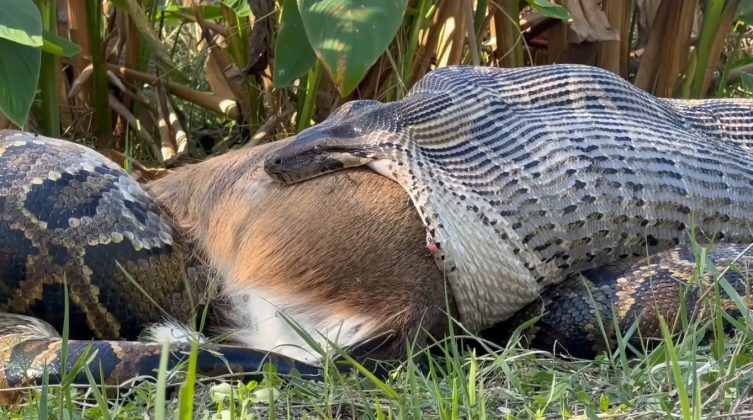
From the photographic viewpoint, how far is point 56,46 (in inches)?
139

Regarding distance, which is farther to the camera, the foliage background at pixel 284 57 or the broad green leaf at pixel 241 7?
the broad green leaf at pixel 241 7

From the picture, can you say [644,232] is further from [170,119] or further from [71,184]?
[170,119]

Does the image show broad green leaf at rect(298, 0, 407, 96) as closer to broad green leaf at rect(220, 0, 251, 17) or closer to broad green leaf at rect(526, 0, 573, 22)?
broad green leaf at rect(526, 0, 573, 22)

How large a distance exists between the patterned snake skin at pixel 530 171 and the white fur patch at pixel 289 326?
253 mm

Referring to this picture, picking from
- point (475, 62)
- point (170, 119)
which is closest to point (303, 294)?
point (475, 62)

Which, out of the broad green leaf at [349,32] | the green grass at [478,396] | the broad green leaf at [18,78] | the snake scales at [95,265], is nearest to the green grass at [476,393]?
the green grass at [478,396]

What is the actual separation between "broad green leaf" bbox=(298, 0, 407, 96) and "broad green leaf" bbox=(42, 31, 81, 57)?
0.96 meters

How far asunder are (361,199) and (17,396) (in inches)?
34.3

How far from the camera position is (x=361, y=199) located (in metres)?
2.51

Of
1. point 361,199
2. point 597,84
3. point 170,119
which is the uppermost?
point 597,84

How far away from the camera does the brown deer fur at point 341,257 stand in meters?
2.41

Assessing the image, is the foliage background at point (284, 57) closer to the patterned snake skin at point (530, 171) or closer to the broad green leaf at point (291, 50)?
the broad green leaf at point (291, 50)

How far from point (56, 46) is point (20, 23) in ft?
2.26

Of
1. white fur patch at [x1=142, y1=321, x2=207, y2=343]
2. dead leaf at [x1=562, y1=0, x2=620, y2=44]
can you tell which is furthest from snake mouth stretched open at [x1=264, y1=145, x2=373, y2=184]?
dead leaf at [x1=562, y1=0, x2=620, y2=44]
